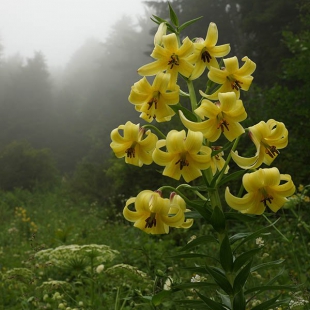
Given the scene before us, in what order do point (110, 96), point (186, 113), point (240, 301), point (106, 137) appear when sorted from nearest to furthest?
point (240, 301), point (186, 113), point (106, 137), point (110, 96)

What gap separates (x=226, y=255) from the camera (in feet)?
3.65

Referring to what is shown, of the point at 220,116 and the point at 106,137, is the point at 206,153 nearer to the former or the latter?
the point at 220,116

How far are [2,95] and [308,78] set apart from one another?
2672 cm

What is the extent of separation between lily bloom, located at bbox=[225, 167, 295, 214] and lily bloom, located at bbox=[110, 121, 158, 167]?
0.31 meters

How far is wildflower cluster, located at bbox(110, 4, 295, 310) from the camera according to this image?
110cm

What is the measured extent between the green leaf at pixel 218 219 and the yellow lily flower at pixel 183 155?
0.11 metres

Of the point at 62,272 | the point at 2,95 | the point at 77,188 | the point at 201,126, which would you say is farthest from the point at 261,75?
the point at 2,95

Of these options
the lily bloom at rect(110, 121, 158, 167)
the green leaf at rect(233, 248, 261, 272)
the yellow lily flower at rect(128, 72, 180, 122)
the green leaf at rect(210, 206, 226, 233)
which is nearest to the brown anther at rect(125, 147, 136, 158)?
the lily bloom at rect(110, 121, 158, 167)

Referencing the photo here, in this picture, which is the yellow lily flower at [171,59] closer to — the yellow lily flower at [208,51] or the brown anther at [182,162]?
the yellow lily flower at [208,51]

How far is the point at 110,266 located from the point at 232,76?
2.21 m

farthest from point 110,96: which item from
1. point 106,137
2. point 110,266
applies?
point 110,266

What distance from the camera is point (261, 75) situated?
42.9ft

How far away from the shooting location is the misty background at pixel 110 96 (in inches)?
197

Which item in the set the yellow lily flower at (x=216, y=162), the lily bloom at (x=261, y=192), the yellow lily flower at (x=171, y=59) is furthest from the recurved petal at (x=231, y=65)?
the lily bloom at (x=261, y=192)
